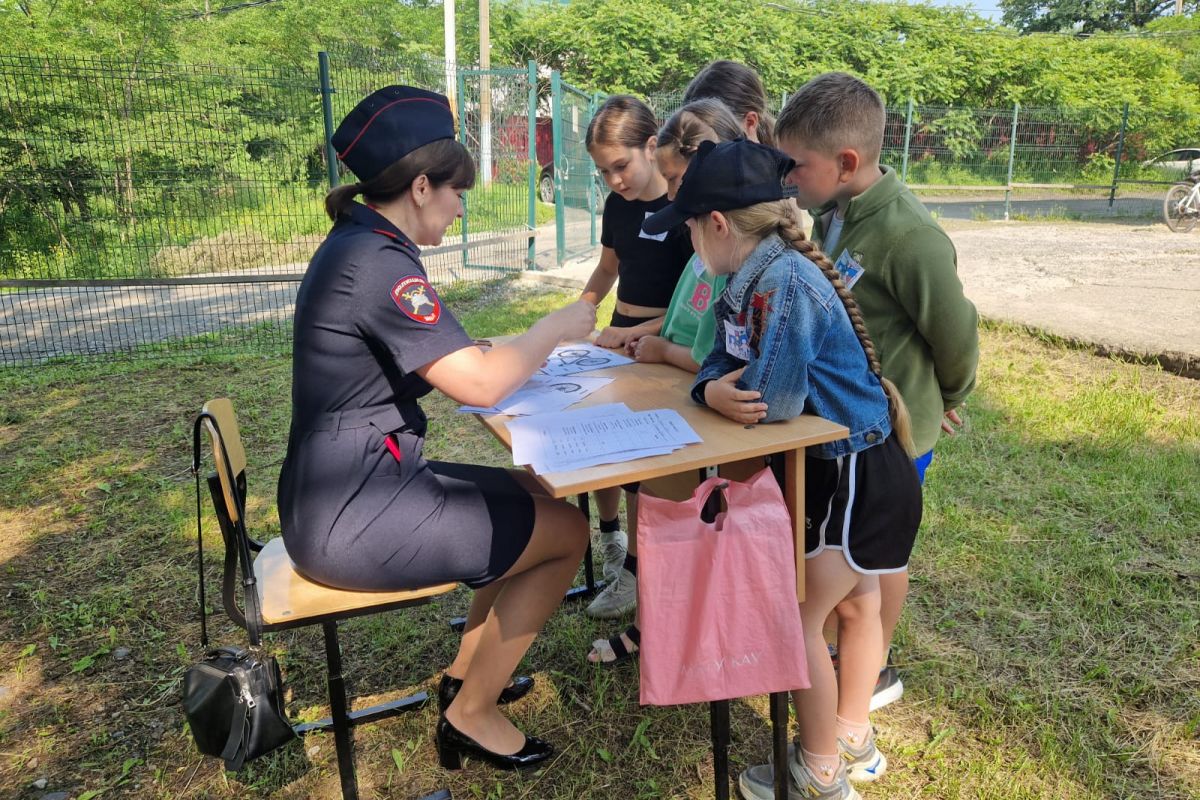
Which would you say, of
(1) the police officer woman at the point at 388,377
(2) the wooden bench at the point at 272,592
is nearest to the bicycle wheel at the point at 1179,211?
(1) the police officer woman at the point at 388,377

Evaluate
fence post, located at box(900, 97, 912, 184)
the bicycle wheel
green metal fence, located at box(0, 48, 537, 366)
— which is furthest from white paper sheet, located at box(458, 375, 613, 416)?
fence post, located at box(900, 97, 912, 184)

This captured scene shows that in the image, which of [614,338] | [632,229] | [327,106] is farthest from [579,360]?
[327,106]

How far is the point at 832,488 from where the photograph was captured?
1.81 meters

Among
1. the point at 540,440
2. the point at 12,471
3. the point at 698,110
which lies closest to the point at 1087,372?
the point at 698,110

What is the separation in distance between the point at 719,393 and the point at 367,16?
89.2ft

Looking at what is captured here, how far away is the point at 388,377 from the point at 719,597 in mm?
857

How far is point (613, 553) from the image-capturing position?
3.05 metres

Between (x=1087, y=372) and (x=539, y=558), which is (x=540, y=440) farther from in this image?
(x=1087, y=372)

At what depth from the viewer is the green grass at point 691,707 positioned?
2117 mm

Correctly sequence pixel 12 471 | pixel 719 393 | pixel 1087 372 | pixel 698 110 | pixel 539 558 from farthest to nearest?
pixel 1087 372, pixel 12 471, pixel 698 110, pixel 539 558, pixel 719 393

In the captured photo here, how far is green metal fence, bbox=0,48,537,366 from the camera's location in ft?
19.5

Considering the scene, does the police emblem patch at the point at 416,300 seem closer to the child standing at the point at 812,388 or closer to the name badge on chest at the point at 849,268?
the child standing at the point at 812,388

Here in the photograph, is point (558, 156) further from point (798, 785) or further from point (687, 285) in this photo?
point (798, 785)

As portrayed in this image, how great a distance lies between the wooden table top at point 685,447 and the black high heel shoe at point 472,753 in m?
0.85
